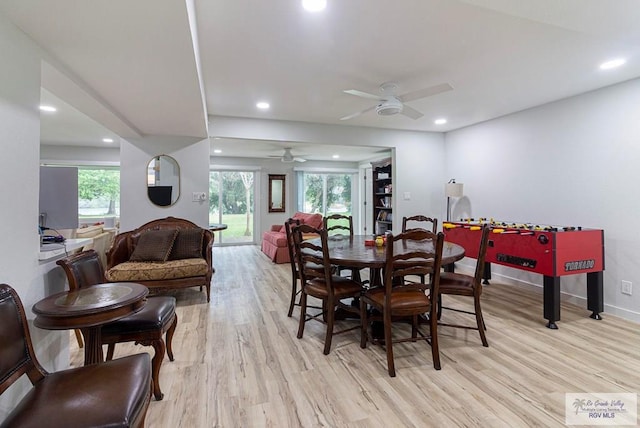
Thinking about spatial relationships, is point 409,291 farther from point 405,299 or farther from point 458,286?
point 458,286

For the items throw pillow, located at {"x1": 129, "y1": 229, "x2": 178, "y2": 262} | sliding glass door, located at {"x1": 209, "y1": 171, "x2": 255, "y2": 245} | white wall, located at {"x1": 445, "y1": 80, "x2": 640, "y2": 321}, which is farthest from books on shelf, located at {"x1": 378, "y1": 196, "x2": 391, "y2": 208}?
throw pillow, located at {"x1": 129, "y1": 229, "x2": 178, "y2": 262}

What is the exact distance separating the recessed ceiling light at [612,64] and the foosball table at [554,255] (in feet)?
5.00

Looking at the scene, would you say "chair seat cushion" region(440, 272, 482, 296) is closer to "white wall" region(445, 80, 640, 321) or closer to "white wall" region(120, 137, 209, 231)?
"white wall" region(445, 80, 640, 321)

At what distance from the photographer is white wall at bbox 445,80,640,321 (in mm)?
3234

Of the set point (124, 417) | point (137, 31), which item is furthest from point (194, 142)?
point (124, 417)

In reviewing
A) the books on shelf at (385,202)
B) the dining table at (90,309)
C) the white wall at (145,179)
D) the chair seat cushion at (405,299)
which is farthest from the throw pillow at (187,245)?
the books on shelf at (385,202)

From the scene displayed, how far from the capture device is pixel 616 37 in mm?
2318

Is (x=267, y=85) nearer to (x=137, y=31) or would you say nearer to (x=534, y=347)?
(x=137, y=31)

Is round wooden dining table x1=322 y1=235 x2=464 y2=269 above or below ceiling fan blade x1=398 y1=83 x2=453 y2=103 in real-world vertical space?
below

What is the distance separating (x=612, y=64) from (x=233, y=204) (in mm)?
7664

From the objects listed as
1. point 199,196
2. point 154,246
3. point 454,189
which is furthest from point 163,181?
point 454,189

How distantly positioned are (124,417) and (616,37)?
12.1ft

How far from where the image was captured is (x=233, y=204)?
8.57 m

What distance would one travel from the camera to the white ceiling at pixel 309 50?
1709 mm
